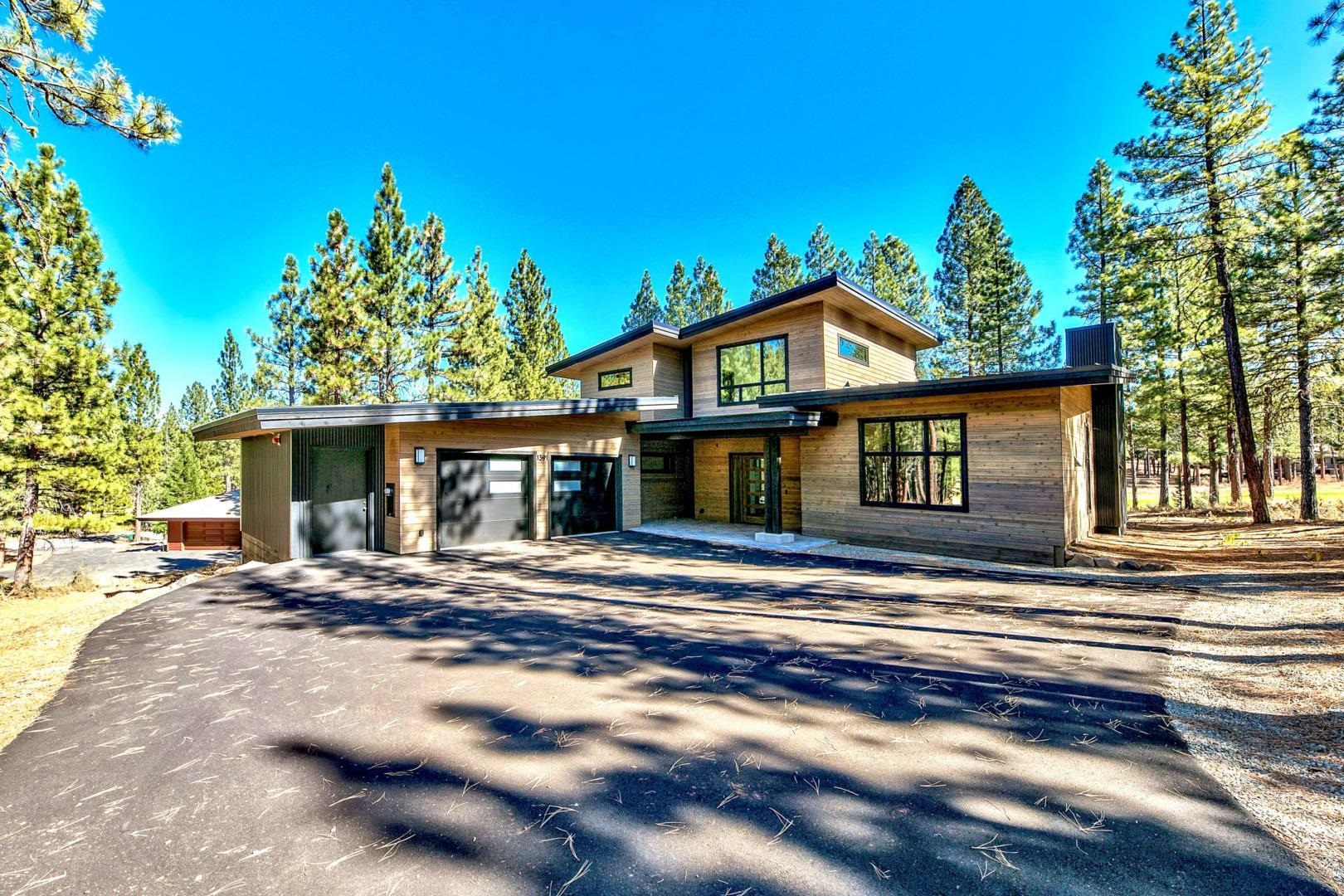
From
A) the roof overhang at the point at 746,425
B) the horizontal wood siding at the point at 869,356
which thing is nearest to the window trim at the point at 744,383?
the horizontal wood siding at the point at 869,356

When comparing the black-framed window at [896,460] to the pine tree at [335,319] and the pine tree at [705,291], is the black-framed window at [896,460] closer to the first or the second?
the pine tree at [705,291]

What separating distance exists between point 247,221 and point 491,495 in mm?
17069

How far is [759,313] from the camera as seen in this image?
13195mm

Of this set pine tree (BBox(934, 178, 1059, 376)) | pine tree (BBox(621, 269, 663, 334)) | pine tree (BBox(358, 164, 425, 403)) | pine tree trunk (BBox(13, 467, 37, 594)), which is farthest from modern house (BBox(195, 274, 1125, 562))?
pine tree (BBox(621, 269, 663, 334))

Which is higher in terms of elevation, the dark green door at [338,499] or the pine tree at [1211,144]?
the pine tree at [1211,144]

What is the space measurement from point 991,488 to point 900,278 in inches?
738

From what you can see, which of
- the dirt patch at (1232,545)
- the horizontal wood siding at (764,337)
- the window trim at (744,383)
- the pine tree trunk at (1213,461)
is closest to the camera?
the dirt patch at (1232,545)

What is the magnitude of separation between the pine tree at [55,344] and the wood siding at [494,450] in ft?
24.3

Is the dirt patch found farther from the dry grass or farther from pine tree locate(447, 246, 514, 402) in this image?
pine tree locate(447, 246, 514, 402)

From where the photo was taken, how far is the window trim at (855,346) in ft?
43.2

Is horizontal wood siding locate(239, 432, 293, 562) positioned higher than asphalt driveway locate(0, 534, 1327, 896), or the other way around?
horizontal wood siding locate(239, 432, 293, 562)

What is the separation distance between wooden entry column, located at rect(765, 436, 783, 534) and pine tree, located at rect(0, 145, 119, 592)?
1433 centimetres

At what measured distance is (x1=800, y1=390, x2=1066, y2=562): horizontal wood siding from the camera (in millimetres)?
8570

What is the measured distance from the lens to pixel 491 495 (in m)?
10.8
